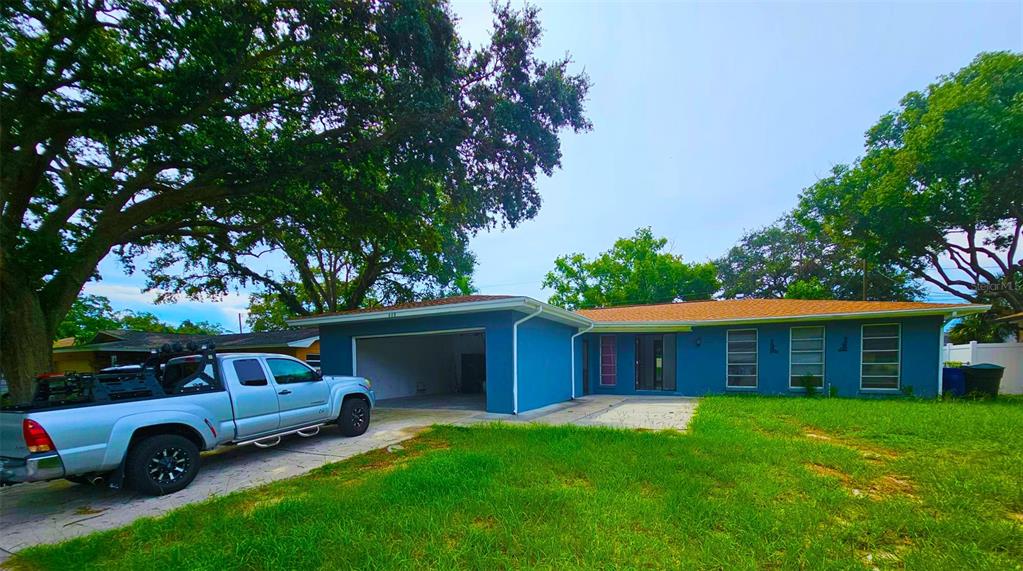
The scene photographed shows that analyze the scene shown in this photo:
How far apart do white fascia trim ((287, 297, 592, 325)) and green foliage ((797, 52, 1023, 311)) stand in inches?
507

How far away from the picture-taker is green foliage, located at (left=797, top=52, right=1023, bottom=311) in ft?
41.6

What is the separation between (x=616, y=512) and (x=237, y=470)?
4.95 metres

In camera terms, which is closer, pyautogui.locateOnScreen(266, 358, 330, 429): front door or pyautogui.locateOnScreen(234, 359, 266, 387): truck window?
pyautogui.locateOnScreen(234, 359, 266, 387): truck window

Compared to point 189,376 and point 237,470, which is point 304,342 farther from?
point 189,376

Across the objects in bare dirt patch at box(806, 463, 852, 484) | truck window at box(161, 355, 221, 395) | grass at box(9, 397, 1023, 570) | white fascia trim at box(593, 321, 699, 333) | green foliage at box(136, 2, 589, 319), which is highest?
green foliage at box(136, 2, 589, 319)

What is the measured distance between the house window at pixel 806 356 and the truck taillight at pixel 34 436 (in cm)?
Result: 1430

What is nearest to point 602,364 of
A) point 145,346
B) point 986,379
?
point 986,379

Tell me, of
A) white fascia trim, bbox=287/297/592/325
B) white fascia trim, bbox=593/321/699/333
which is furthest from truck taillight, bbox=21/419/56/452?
white fascia trim, bbox=593/321/699/333

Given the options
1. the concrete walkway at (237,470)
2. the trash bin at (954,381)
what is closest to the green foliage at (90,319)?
the concrete walkway at (237,470)

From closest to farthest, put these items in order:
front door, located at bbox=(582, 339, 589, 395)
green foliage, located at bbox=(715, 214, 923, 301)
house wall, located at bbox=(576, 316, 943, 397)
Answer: house wall, located at bbox=(576, 316, 943, 397), front door, located at bbox=(582, 339, 589, 395), green foliage, located at bbox=(715, 214, 923, 301)

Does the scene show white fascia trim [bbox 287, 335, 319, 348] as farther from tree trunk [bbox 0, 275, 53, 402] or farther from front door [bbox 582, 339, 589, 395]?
front door [bbox 582, 339, 589, 395]

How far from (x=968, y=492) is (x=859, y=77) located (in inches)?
343

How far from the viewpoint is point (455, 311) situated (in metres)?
9.02

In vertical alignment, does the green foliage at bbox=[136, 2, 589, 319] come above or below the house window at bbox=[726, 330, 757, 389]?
above
